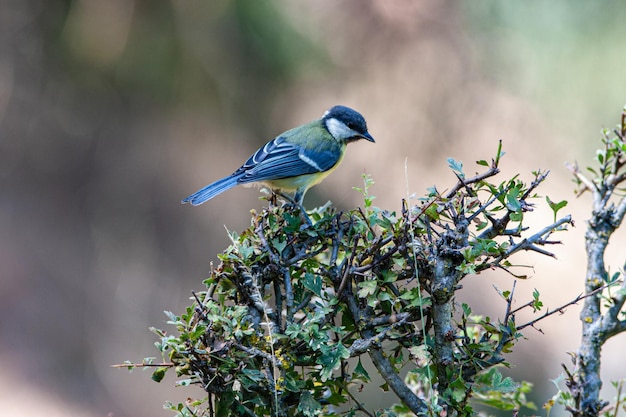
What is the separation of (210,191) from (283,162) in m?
0.34

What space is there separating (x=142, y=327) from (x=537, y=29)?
3.38 m

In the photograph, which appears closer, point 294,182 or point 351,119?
point 294,182

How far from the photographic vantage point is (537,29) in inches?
180

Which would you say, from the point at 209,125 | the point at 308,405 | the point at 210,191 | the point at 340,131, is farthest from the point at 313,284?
the point at 209,125

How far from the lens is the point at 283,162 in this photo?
8.45 feet

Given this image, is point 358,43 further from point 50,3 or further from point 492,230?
point 492,230

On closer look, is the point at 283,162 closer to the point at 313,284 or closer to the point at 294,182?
the point at 294,182

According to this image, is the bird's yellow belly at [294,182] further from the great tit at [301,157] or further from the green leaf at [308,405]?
the green leaf at [308,405]

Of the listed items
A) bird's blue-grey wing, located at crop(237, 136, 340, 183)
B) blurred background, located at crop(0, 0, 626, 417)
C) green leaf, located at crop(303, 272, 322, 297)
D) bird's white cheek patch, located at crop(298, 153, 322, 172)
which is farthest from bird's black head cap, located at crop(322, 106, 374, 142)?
blurred background, located at crop(0, 0, 626, 417)

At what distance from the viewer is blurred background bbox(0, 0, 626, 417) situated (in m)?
4.50

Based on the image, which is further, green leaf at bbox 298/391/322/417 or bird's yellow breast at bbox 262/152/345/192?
bird's yellow breast at bbox 262/152/345/192

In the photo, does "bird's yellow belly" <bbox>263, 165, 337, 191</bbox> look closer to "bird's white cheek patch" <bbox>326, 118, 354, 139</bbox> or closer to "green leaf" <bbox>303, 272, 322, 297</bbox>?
"bird's white cheek patch" <bbox>326, 118, 354, 139</bbox>

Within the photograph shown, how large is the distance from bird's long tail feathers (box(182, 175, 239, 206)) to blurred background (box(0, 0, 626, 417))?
2261mm

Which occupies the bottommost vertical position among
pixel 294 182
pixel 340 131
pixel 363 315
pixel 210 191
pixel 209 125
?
pixel 363 315
